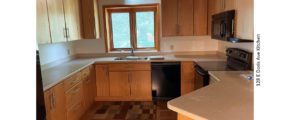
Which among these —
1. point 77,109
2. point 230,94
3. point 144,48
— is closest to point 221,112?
point 230,94

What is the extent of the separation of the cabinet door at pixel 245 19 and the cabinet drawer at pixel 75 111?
2165 mm

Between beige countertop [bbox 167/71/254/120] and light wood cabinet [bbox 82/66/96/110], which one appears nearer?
beige countertop [bbox 167/71/254/120]

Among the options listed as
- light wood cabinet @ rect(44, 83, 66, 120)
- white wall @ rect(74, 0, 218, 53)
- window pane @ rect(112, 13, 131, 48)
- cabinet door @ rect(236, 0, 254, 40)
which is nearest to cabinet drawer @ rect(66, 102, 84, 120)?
light wood cabinet @ rect(44, 83, 66, 120)

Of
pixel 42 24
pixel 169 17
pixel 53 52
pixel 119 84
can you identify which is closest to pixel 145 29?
pixel 169 17

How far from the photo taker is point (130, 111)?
3.25m

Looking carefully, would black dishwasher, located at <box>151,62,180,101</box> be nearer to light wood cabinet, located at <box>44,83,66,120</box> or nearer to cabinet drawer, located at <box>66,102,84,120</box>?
cabinet drawer, located at <box>66,102,84,120</box>

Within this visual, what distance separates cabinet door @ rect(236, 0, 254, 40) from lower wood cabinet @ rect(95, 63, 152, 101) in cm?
173

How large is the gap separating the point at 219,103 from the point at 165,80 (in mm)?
2193

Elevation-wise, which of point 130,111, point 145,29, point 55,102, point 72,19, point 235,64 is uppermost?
point 72,19

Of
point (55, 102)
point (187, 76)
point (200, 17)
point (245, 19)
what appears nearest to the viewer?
point (245, 19)

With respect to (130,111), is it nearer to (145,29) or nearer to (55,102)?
(55,102)

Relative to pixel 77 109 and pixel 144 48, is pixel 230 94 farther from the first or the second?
pixel 144 48

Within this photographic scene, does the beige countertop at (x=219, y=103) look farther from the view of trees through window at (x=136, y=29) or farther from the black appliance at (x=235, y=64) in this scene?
the view of trees through window at (x=136, y=29)

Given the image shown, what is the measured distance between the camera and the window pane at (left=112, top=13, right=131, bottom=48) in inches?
159
